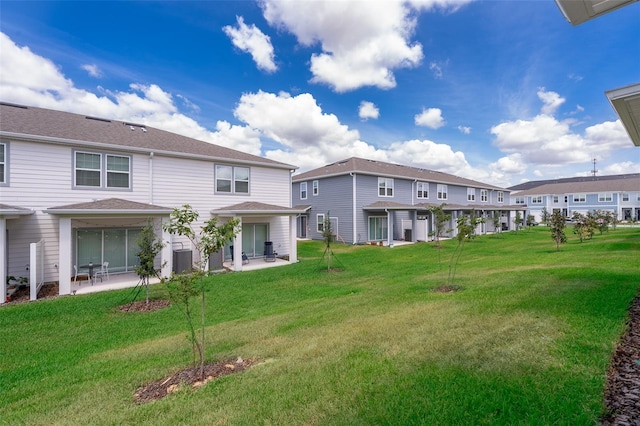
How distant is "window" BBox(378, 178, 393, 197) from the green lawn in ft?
51.4

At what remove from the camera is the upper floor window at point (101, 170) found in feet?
36.9

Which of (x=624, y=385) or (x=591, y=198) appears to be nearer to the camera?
(x=624, y=385)

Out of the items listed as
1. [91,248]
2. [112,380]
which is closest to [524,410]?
[112,380]

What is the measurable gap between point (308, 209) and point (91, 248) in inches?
646

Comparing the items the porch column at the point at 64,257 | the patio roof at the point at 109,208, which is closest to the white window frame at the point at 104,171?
the patio roof at the point at 109,208

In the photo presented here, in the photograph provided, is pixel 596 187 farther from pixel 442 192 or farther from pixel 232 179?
pixel 232 179

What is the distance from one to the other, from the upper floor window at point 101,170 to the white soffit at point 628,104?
49.1 feet

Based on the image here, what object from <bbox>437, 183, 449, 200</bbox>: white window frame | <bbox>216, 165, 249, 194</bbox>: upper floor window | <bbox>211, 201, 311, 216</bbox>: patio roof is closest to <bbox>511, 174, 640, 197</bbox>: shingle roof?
<bbox>437, 183, 449, 200</bbox>: white window frame

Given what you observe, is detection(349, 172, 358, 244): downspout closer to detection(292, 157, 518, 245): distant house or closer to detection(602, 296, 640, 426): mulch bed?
detection(292, 157, 518, 245): distant house

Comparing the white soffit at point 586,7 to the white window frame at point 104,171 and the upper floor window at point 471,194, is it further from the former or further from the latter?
the upper floor window at point 471,194

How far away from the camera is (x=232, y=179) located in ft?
49.9

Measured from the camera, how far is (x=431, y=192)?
28531 mm

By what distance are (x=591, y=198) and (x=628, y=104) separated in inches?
2497

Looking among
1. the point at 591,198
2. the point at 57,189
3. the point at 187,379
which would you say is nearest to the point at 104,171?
the point at 57,189
